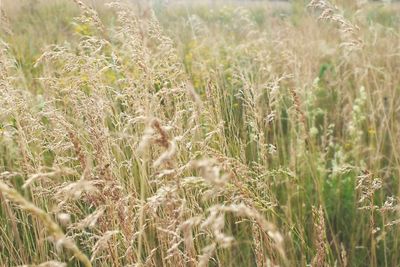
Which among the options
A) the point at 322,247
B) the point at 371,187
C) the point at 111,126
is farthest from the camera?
the point at 111,126

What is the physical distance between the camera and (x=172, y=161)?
1131mm

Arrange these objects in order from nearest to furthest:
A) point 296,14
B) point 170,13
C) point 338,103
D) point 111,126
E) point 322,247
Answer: point 322,247, point 111,126, point 338,103, point 170,13, point 296,14

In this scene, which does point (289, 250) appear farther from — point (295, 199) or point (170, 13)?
point (170, 13)

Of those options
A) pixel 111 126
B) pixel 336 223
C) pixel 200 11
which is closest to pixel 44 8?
pixel 111 126

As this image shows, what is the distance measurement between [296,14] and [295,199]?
15.0 feet

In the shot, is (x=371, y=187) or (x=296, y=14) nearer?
(x=371, y=187)

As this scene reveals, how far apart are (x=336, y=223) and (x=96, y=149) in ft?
4.85

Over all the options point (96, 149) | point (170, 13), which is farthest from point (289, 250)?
point (170, 13)

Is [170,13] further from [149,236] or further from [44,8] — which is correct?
[149,236]

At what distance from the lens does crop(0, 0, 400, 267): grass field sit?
1314mm

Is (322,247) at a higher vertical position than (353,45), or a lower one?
lower

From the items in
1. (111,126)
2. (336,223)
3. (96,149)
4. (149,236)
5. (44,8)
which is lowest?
(336,223)

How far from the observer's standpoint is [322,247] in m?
1.48

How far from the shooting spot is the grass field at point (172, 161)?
4.31ft
